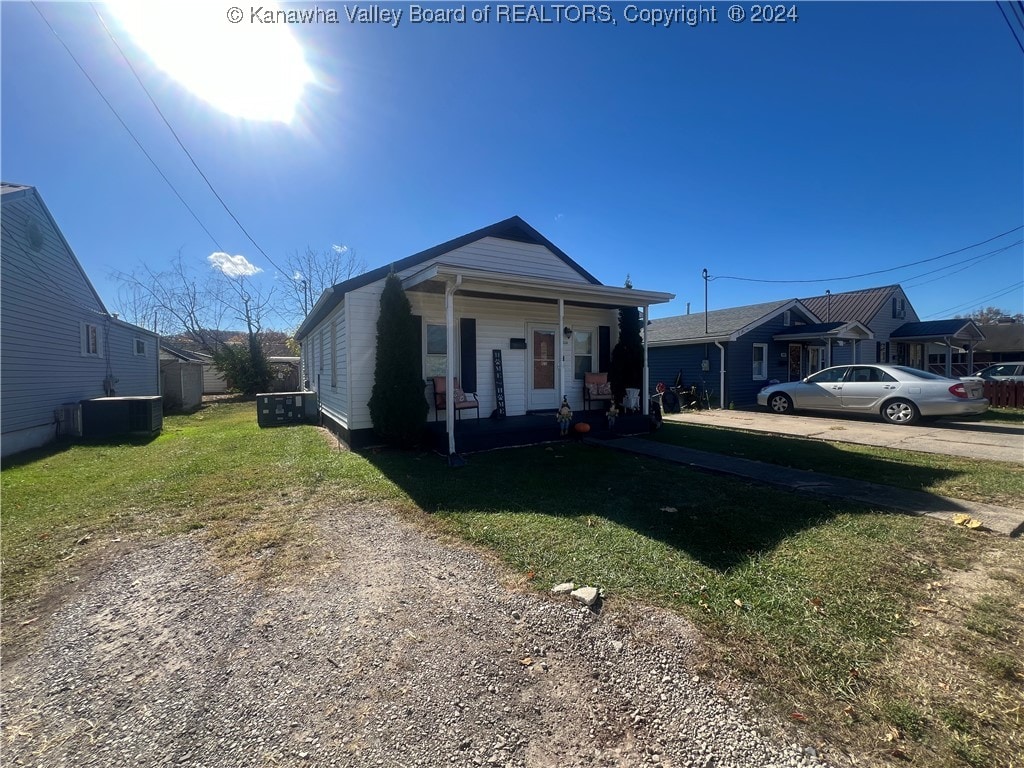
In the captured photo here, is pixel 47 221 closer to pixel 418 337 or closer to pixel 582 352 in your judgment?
pixel 418 337

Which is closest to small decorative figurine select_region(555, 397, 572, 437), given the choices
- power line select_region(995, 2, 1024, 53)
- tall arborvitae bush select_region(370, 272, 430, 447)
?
tall arborvitae bush select_region(370, 272, 430, 447)

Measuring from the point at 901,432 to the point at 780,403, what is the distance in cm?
397

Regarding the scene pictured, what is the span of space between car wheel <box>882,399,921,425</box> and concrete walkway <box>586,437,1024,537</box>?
7194mm

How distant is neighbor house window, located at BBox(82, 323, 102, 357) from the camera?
11617mm

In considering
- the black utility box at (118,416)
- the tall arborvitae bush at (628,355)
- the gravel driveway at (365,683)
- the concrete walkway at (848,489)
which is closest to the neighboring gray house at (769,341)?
the tall arborvitae bush at (628,355)

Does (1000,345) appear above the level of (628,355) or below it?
above

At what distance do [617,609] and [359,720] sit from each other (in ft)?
5.02

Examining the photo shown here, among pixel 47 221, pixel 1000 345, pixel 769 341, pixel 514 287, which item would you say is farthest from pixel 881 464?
pixel 1000 345

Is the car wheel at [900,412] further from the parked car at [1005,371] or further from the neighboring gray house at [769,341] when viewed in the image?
the parked car at [1005,371]

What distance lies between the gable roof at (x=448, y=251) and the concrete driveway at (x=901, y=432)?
5564 millimetres

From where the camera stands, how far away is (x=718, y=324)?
17.0m

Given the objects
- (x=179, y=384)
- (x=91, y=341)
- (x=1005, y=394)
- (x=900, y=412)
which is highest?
(x=91, y=341)

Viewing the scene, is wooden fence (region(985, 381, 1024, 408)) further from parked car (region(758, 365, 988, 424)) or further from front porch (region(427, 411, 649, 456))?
front porch (region(427, 411, 649, 456))

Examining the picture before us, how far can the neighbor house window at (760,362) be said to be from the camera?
53.7 ft
